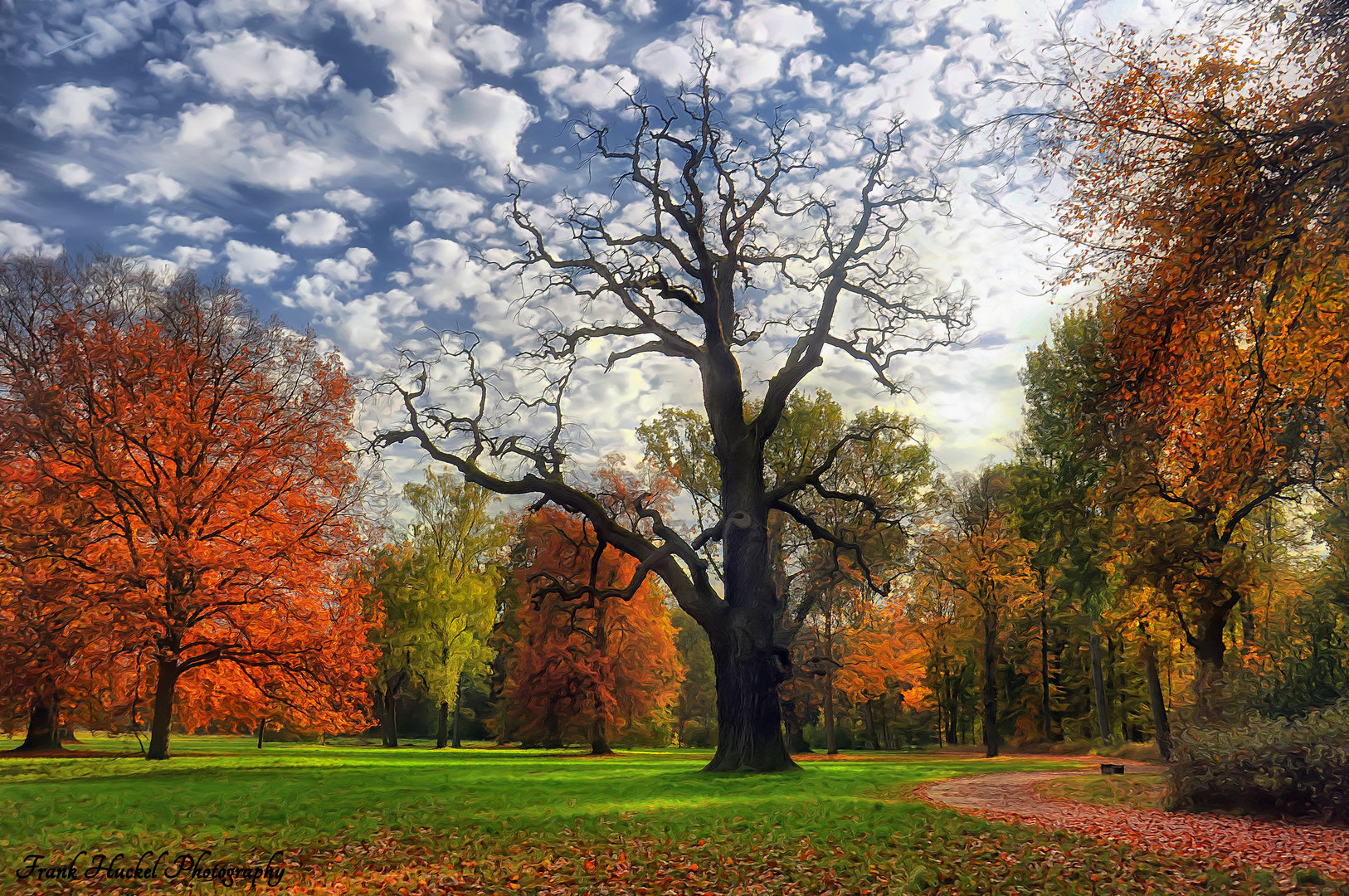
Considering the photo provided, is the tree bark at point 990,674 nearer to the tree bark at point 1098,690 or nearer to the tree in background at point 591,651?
the tree bark at point 1098,690

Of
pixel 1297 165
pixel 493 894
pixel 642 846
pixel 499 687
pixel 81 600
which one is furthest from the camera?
pixel 499 687

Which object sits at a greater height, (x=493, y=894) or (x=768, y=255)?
(x=768, y=255)

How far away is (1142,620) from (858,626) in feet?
50.1

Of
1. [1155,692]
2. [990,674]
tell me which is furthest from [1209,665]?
[990,674]

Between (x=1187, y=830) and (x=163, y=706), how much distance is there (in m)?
20.8

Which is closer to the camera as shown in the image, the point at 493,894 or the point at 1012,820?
the point at 493,894

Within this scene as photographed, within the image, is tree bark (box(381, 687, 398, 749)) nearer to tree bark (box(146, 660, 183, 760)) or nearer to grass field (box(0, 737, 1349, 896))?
tree bark (box(146, 660, 183, 760))

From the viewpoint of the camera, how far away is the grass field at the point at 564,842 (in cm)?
767

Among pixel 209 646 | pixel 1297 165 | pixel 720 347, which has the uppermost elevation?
pixel 720 347

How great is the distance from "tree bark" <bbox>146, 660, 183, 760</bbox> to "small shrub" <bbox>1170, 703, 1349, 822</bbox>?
20389 mm

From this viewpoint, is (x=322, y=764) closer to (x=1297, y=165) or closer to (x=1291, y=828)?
(x=1291, y=828)

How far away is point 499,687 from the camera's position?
2007 inches

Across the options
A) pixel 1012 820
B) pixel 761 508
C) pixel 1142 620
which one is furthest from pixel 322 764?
pixel 1142 620

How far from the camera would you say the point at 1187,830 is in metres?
10.3
